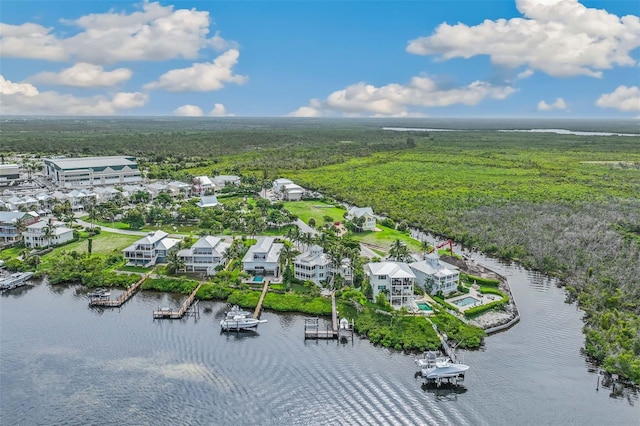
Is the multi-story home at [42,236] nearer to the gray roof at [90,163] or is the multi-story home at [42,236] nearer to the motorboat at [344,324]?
the motorboat at [344,324]

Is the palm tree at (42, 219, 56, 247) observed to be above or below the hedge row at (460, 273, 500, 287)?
above

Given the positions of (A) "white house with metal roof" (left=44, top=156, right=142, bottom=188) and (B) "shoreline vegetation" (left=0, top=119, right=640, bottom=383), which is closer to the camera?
(B) "shoreline vegetation" (left=0, top=119, right=640, bottom=383)

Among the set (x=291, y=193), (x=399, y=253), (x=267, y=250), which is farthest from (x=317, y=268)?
(x=291, y=193)

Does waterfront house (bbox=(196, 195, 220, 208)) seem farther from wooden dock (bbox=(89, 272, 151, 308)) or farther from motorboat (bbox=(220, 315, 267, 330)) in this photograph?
motorboat (bbox=(220, 315, 267, 330))

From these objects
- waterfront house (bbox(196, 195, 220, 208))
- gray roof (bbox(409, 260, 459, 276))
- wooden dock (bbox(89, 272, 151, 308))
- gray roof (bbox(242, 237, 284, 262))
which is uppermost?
waterfront house (bbox(196, 195, 220, 208))

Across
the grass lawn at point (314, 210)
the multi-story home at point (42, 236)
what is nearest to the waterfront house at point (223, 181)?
the grass lawn at point (314, 210)

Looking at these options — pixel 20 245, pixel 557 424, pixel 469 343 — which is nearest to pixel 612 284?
pixel 469 343

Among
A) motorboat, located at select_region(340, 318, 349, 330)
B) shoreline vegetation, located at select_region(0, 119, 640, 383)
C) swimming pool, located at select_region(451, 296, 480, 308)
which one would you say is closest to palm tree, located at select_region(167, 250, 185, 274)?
motorboat, located at select_region(340, 318, 349, 330)
